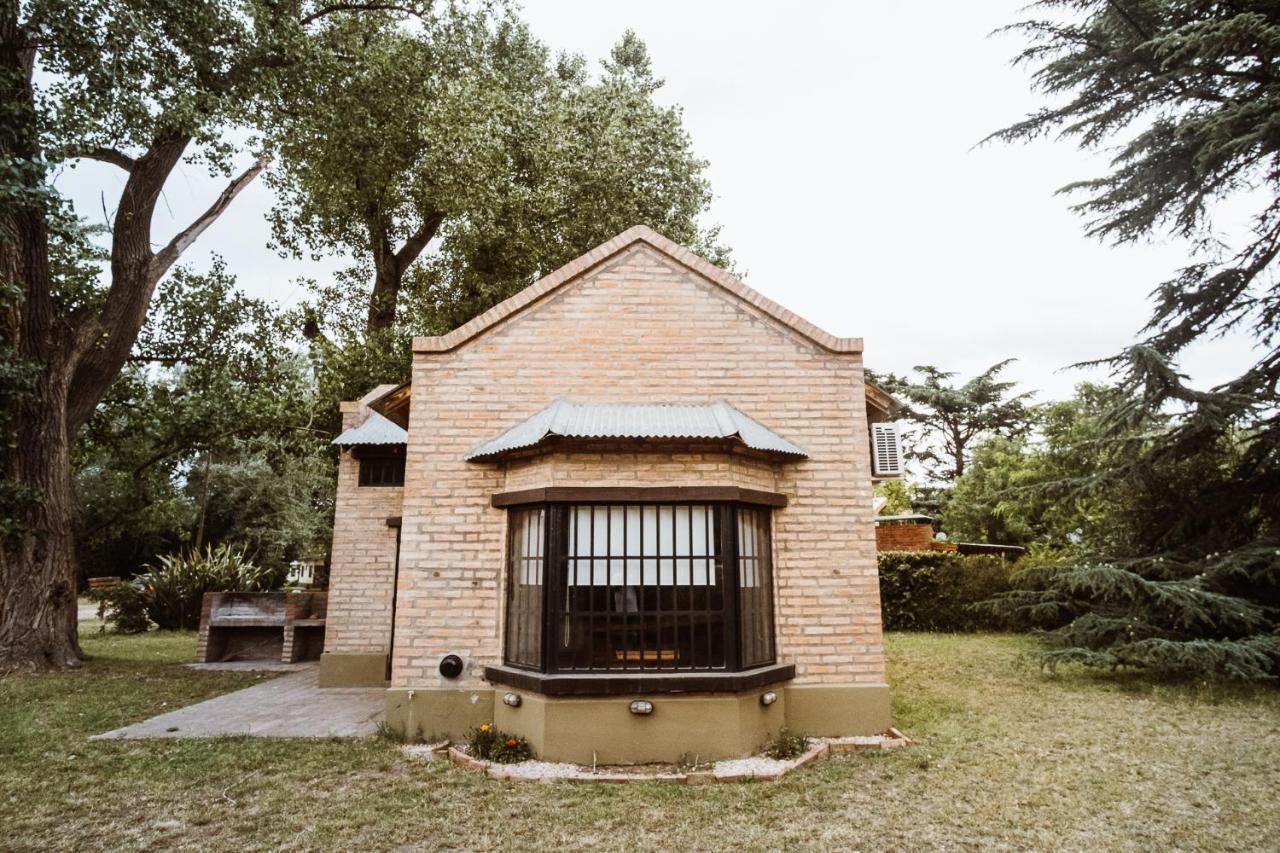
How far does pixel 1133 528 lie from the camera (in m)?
12.2

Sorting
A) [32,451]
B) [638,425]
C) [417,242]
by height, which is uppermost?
[417,242]

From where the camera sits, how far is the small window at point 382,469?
1082cm

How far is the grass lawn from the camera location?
4695mm

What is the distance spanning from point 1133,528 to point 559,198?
1294 centimetres

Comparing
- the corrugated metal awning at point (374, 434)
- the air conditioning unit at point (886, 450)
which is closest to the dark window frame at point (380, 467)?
the corrugated metal awning at point (374, 434)

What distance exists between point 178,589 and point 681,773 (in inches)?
682

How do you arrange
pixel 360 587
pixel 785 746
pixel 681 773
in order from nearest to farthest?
pixel 681 773, pixel 785 746, pixel 360 587

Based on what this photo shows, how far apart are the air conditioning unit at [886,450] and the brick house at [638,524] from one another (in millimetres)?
1376

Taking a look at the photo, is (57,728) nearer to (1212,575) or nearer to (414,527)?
Answer: (414,527)

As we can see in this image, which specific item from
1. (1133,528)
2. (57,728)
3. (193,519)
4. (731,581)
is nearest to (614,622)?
(731,581)

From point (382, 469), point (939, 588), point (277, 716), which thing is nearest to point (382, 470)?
point (382, 469)

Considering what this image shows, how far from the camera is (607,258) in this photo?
26.1ft

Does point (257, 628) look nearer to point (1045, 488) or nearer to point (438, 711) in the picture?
point (438, 711)

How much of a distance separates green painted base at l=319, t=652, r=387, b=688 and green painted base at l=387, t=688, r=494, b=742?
11.8ft
